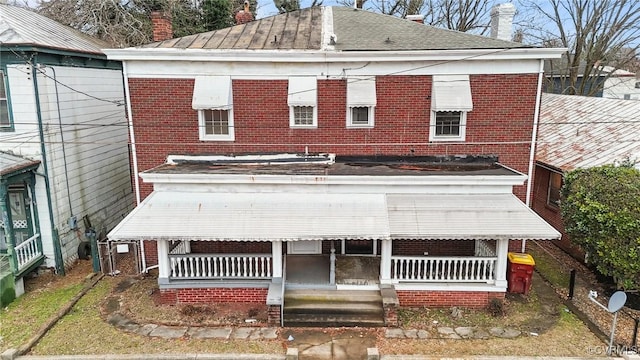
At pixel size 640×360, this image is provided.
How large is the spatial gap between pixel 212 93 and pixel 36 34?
21.3 feet

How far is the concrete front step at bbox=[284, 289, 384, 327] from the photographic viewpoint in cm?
1102

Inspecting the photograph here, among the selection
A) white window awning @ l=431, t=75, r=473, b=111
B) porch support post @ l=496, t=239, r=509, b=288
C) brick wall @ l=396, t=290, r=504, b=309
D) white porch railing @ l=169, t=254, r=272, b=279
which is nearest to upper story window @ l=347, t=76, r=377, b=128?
white window awning @ l=431, t=75, r=473, b=111

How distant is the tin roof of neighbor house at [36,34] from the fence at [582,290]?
696 inches

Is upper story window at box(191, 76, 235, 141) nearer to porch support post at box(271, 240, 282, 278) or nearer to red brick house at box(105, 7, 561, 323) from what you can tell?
red brick house at box(105, 7, 561, 323)

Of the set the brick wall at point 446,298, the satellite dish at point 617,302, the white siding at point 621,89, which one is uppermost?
the white siding at point 621,89

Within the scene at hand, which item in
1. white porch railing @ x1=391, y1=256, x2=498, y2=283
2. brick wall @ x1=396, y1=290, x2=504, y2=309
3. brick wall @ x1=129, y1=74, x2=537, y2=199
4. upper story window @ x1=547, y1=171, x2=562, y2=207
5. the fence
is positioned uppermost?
brick wall @ x1=129, y1=74, x2=537, y2=199

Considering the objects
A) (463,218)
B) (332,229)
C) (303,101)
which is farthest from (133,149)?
(463,218)

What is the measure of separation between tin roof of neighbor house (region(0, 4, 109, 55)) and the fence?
58.0 ft

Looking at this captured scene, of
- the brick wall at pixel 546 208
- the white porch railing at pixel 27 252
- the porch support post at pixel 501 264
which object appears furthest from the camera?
the brick wall at pixel 546 208

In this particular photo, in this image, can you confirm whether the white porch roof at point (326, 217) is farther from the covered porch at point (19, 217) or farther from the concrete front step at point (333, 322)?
the covered porch at point (19, 217)

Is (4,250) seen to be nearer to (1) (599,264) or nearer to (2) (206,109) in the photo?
(2) (206,109)

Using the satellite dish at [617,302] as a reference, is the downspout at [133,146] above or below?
above

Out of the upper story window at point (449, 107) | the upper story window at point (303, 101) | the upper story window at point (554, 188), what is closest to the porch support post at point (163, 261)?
the upper story window at point (303, 101)

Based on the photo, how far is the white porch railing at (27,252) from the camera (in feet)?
44.0
